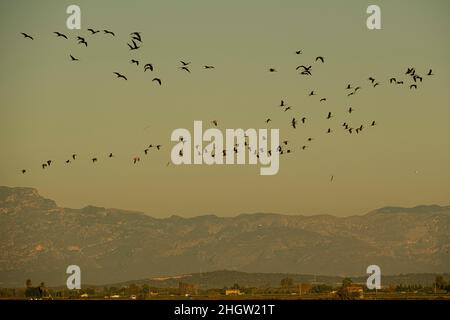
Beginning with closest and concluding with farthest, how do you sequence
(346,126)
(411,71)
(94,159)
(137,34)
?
(137,34)
(411,71)
(346,126)
(94,159)

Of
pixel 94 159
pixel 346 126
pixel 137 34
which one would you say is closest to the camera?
pixel 137 34

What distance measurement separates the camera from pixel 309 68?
552 ft

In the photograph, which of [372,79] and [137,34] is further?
[372,79]

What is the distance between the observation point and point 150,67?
15400 centimetres

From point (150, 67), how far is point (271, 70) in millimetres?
25306

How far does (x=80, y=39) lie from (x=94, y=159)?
32.8 m

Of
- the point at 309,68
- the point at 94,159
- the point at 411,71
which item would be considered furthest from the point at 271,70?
the point at 94,159

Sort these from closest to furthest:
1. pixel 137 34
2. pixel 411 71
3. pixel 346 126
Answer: pixel 137 34
pixel 411 71
pixel 346 126

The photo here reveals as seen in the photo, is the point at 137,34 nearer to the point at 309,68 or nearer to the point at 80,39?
Answer: the point at 80,39
